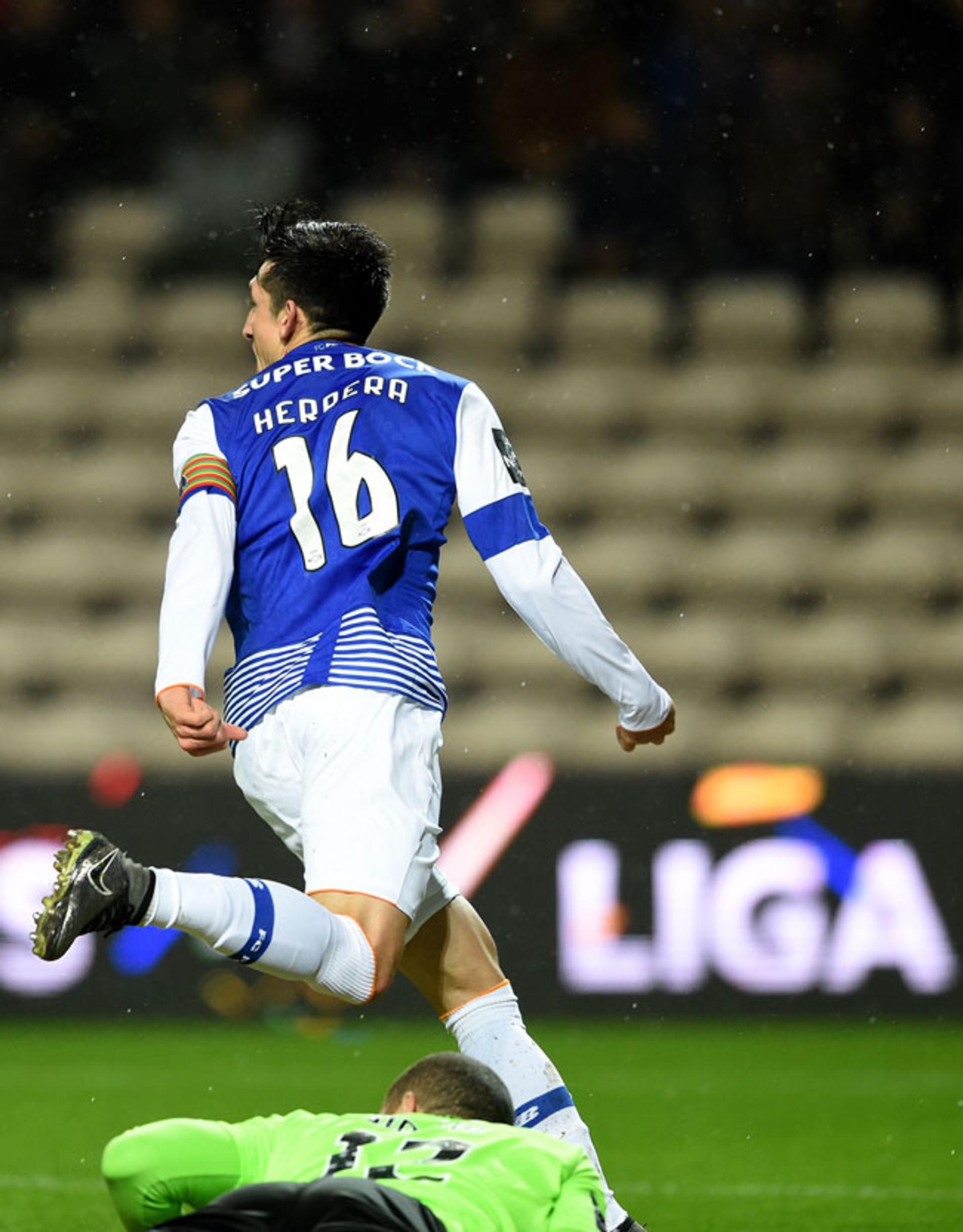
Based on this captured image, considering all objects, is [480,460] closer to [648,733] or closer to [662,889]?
[648,733]

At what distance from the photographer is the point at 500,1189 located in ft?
7.23

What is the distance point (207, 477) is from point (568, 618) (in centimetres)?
57

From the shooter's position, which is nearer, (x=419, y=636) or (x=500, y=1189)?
(x=500, y=1189)

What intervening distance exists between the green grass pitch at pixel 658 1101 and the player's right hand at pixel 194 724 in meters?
0.99

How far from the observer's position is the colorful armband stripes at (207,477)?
3057 mm

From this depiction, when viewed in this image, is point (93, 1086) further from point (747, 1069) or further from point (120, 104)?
point (120, 104)

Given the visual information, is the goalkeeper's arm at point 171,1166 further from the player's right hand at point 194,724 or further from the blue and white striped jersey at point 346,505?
the blue and white striped jersey at point 346,505

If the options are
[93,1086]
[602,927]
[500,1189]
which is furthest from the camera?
[602,927]

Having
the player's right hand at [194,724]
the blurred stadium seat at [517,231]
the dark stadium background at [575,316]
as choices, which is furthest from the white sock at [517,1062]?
the blurred stadium seat at [517,231]

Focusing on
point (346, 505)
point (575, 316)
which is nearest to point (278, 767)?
point (346, 505)

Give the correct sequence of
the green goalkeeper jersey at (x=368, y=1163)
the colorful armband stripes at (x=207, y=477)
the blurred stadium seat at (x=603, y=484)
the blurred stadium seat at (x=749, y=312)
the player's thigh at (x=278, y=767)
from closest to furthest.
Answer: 1. the green goalkeeper jersey at (x=368, y=1163)
2. the player's thigh at (x=278, y=767)
3. the colorful armband stripes at (x=207, y=477)
4. the blurred stadium seat at (x=603, y=484)
5. the blurred stadium seat at (x=749, y=312)

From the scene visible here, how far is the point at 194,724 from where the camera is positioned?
2773mm

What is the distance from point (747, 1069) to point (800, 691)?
12.4ft

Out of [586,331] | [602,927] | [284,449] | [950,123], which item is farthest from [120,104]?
[284,449]
